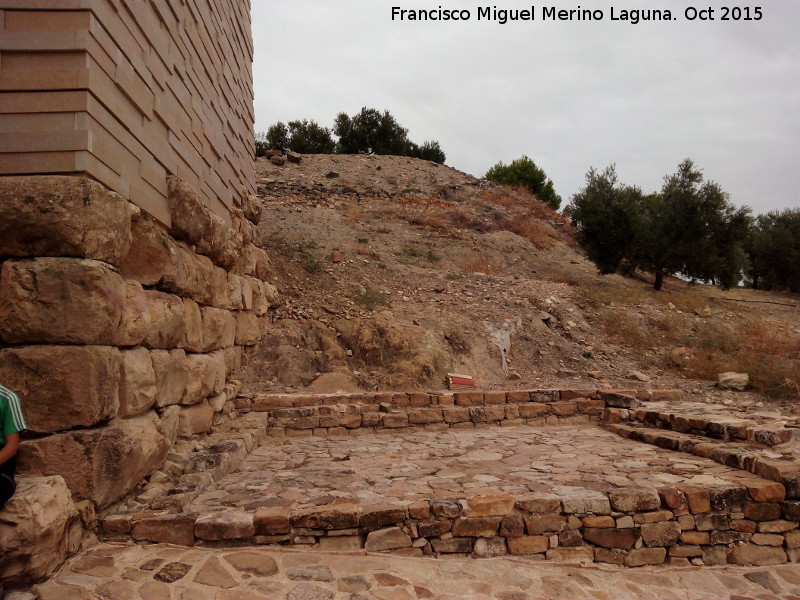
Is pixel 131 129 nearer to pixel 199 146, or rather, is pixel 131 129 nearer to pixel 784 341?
pixel 199 146

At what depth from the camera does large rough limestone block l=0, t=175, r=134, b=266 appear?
121 inches

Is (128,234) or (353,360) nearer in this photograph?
(128,234)

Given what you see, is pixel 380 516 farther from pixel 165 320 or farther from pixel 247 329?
pixel 247 329

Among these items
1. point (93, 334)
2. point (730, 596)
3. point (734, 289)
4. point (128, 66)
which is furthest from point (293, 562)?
point (734, 289)

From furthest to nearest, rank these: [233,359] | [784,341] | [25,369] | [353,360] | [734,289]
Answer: [734,289], [784,341], [353,360], [233,359], [25,369]

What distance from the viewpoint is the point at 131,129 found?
3.81 metres

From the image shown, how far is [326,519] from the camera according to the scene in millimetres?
3438

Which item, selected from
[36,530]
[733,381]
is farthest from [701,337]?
[36,530]

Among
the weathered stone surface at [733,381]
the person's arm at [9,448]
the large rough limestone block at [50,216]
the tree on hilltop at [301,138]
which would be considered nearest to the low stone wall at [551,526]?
the person's arm at [9,448]

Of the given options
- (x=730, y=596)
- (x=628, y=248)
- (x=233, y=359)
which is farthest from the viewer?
(x=628, y=248)

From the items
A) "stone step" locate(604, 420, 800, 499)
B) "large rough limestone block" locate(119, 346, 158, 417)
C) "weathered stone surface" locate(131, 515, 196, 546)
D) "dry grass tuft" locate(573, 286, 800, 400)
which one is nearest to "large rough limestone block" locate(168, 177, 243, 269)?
"large rough limestone block" locate(119, 346, 158, 417)

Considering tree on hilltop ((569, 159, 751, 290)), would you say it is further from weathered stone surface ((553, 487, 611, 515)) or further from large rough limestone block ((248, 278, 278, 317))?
weathered stone surface ((553, 487, 611, 515))

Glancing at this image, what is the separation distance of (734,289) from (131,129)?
78.5 feet

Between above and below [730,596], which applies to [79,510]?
above
